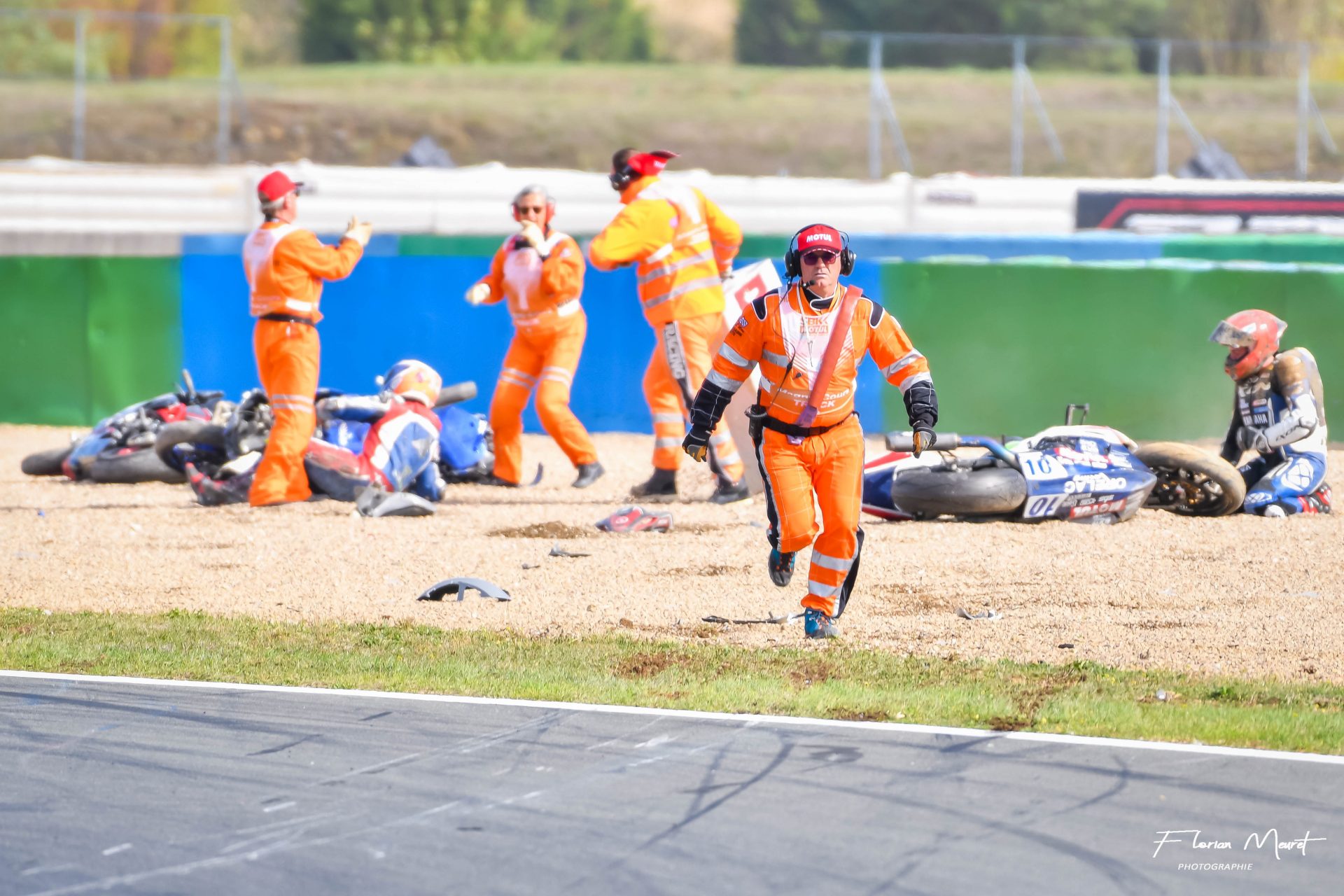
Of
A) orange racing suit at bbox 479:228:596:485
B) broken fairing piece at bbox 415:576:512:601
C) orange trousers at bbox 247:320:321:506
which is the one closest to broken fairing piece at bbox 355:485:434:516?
orange trousers at bbox 247:320:321:506

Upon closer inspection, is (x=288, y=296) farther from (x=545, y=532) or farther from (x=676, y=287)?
(x=676, y=287)

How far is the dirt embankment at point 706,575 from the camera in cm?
787

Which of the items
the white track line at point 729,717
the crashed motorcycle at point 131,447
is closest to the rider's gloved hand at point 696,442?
the white track line at point 729,717

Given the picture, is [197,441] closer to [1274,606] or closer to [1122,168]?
[1274,606]

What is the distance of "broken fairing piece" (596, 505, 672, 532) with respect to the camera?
10.6 metres

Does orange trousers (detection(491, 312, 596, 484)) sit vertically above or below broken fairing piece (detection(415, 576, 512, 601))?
above

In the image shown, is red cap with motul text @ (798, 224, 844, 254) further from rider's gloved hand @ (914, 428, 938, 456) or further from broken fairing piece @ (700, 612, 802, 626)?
broken fairing piece @ (700, 612, 802, 626)

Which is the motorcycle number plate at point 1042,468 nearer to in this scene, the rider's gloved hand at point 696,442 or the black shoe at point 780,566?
the black shoe at point 780,566

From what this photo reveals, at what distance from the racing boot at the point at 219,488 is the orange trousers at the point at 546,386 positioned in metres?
1.70

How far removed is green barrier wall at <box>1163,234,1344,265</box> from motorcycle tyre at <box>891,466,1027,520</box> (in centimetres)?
535

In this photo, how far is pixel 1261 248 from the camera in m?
15.1

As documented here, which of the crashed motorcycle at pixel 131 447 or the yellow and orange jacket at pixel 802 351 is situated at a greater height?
the yellow and orange jacket at pixel 802 351

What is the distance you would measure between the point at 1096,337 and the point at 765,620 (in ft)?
21.7

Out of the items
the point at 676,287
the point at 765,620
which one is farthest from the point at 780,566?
the point at 676,287
